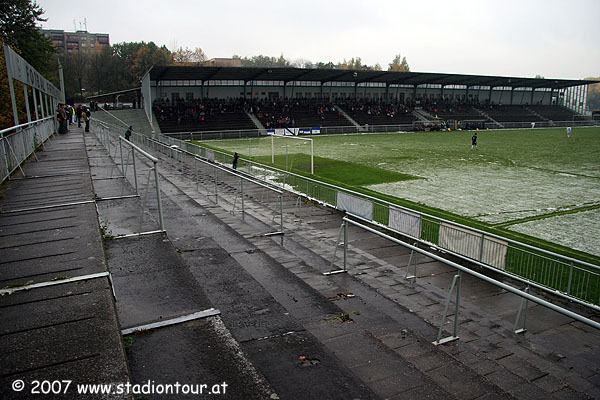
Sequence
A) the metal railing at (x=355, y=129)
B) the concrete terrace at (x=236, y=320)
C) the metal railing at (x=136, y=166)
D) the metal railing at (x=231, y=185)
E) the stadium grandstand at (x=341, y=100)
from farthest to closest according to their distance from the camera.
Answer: the stadium grandstand at (x=341, y=100), the metal railing at (x=355, y=129), the metal railing at (x=231, y=185), the metal railing at (x=136, y=166), the concrete terrace at (x=236, y=320)

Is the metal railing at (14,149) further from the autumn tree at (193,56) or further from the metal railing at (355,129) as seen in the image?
the autumn tree at (193,56)

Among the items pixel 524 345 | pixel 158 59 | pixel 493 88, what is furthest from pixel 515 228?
pixel 158 59

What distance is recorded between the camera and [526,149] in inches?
1646

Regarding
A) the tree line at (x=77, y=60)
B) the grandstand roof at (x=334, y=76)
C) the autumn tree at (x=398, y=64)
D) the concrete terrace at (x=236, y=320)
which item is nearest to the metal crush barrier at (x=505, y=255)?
the concrete terrace at (x=236, y=320)

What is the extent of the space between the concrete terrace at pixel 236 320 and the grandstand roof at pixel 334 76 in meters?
50.2

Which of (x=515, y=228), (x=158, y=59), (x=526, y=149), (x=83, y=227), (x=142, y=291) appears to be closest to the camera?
(x=142, y=291)

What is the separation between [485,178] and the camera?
2634 cm

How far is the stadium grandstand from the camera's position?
200ft

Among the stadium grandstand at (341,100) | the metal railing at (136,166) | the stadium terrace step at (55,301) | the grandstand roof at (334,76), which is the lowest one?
the stadium terrace step at (55,301)

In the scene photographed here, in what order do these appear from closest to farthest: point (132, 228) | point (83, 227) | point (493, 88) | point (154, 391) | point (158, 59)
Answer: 1. point (154, 391)
2. point (83, 227)
3. point (132, 228)
4. point (493, 88)
5. point (158, 59)

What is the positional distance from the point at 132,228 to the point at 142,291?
8.58 feet

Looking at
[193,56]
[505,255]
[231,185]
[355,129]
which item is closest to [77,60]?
[193,56]

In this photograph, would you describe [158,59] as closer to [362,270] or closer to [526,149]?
[526,149]

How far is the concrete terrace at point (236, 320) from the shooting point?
3555 mm
